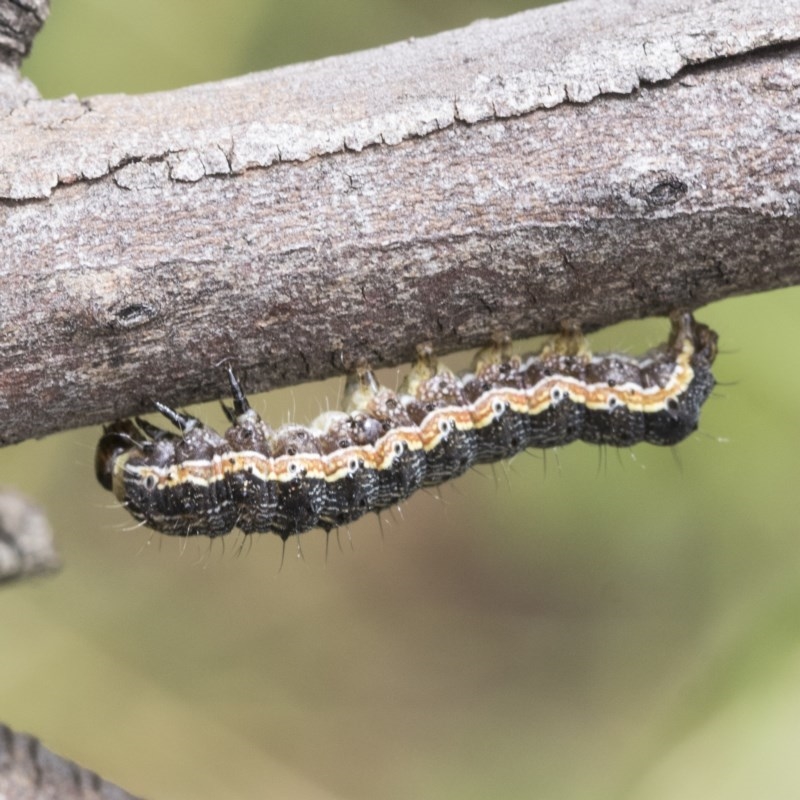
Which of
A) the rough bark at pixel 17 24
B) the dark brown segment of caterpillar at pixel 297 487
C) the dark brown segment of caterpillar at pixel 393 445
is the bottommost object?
the dark brown segment of caterpillar at pixel 297 487

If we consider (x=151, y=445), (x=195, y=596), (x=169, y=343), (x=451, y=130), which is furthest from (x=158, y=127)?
(x=195, y=596)

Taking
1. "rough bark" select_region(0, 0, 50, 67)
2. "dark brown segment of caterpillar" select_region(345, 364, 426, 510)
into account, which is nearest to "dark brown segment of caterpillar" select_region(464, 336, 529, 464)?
"dark brown segment of caterpillar" select_region(345, 364, 426, 510)

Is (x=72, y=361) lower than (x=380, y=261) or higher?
lower

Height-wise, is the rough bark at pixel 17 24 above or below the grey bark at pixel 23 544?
above

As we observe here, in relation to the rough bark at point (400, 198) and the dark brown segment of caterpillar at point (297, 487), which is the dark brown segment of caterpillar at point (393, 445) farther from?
the rough bark at point (400, 198)

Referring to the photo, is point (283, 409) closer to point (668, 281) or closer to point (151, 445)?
point (151, 445)

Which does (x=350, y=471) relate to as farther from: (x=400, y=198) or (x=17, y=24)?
(x=17, y=24)

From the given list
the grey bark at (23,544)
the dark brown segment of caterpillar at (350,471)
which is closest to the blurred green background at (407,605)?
the dark brown segment of caterpillar at (350,471)
